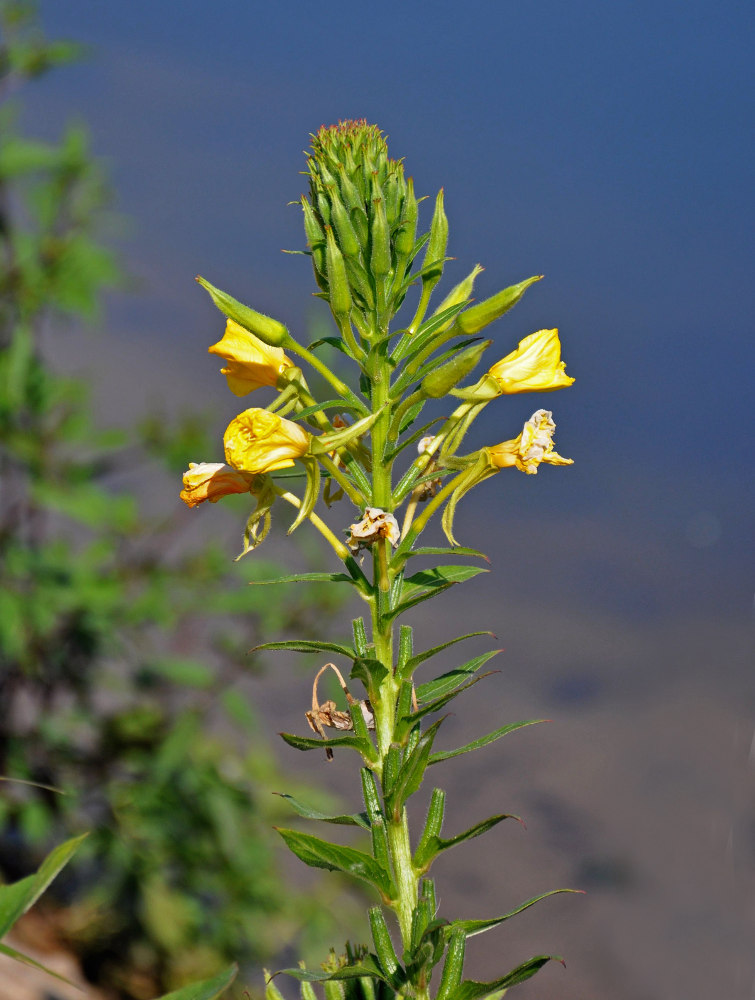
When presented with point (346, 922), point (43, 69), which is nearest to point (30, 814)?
point (346, 922)

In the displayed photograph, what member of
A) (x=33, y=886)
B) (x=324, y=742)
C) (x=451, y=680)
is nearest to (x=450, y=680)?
(x=451, y=680)

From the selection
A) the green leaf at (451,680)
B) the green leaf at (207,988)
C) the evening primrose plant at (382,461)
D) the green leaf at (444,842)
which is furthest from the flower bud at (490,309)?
the green leaf at (207,988)

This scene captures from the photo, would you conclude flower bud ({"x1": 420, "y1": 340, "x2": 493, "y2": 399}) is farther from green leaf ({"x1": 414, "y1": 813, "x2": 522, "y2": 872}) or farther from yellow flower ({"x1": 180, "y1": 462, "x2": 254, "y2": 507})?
green leaf ({"x1": 414, "y1": 813, "x2": 522, "y2": 872})

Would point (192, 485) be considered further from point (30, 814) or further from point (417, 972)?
point (30, 814)

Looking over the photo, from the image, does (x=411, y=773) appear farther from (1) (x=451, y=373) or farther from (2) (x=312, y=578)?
(1) (x=451, y=373)

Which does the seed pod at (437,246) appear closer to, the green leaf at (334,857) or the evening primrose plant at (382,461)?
the evening primrose plant at (382,461)
